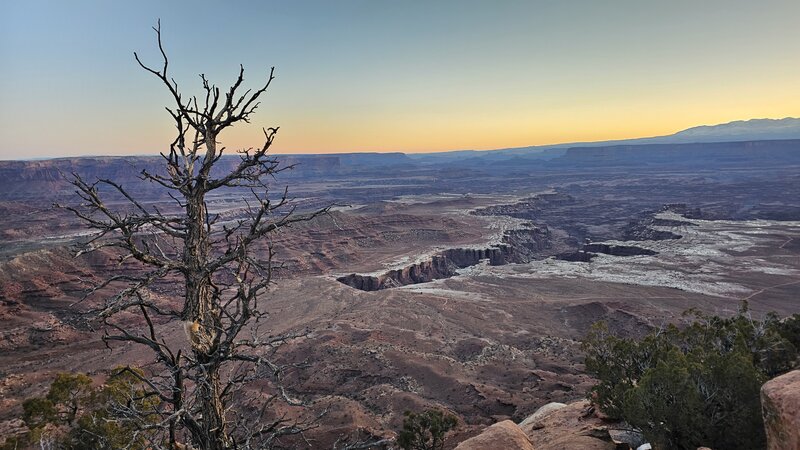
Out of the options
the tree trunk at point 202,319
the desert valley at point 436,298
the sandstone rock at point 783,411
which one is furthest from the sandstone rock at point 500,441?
the tree trunk at point 202,319

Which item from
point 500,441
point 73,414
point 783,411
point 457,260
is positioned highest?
point 783,411

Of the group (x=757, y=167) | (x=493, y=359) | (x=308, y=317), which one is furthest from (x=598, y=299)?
(x=757, y=167)

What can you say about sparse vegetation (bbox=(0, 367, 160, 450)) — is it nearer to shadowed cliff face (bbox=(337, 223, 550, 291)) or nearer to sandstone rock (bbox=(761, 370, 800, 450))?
sandstone rock (bbox=(761, 370, 800, 450))

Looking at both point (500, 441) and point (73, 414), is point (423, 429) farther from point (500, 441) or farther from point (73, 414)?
point (73, 414)

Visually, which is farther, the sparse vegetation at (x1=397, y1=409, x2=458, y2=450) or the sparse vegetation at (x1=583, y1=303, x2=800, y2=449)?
the sparse vegetation at (x1=397, y1=409, x2=458, y2=450)

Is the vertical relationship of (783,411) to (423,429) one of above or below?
above

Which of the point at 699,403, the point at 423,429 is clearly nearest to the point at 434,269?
the point at 423,429

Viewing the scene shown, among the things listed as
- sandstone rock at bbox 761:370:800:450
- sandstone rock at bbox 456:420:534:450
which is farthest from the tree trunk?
sandstone rock at bbox 456:420:534:450

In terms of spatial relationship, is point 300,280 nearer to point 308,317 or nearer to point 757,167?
point 308,317

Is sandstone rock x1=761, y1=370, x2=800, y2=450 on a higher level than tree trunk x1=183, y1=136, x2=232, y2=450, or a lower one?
lower
